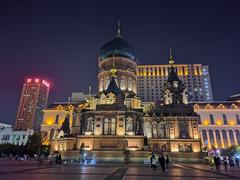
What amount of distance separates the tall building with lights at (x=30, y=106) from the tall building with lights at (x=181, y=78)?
107279 millimetres

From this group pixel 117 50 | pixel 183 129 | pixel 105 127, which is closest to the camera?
pixel 105 127

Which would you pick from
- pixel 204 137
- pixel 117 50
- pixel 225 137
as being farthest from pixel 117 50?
pixel 225 137

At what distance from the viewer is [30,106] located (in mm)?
186625

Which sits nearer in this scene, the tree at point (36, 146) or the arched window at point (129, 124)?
the arched window at point (129, 124)

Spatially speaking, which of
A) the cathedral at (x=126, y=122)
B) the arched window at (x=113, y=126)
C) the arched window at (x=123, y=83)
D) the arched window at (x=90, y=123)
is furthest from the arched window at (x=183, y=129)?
the arched window at (x=90, y=123)

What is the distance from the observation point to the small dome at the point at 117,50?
66.3 m

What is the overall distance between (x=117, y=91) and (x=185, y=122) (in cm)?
2037

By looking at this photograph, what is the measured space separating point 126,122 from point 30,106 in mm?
163063

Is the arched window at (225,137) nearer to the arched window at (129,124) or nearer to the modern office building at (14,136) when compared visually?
the arched window at (129,124)

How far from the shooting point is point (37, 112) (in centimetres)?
18725

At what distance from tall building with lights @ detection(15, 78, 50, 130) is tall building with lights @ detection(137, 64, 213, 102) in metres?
107

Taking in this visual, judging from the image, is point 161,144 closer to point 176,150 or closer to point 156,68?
point 176,150

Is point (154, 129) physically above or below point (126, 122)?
below

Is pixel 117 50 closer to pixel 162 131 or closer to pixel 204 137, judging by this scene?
pixel 162 131
